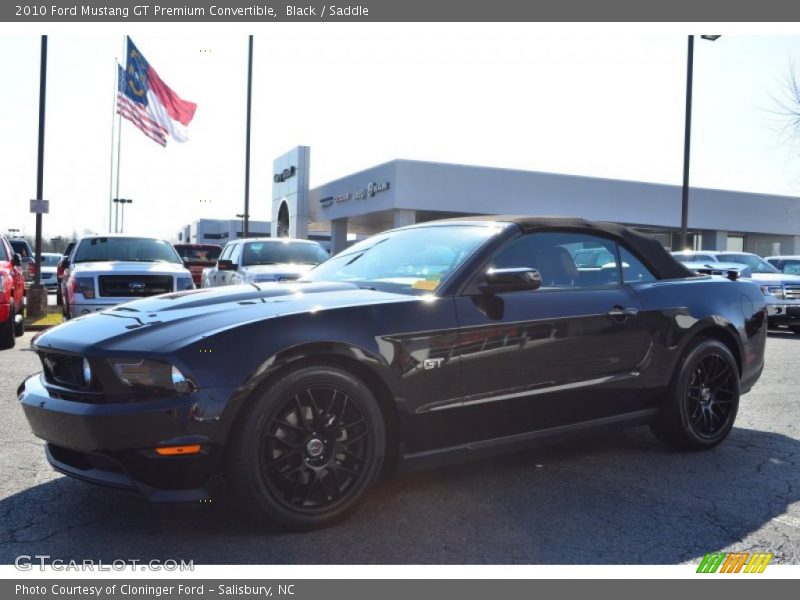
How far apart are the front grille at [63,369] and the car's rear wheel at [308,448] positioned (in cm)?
80

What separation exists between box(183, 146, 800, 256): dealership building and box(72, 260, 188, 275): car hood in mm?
22296

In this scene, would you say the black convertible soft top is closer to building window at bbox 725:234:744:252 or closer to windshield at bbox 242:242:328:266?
windshield at bbox 242:242:328:266

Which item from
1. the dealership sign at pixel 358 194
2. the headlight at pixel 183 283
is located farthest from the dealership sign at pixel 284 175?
the headlight at pixel 183 283

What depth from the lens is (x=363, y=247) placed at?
5070 millimetres

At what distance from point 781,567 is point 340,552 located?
6.05 ft

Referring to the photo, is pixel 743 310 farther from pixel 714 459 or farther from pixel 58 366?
pixel 58 366

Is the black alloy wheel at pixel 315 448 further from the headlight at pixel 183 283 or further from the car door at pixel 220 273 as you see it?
the car door at pixel 220 273

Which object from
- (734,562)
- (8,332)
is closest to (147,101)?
(8,332)

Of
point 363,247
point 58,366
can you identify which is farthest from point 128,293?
point 58,366

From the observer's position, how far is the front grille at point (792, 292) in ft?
50.1

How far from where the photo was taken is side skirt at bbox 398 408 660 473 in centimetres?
370

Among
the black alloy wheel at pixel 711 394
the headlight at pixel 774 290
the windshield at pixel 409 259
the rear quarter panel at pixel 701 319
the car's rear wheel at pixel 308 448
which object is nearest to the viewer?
the car's rear wheel at pixel 308 448

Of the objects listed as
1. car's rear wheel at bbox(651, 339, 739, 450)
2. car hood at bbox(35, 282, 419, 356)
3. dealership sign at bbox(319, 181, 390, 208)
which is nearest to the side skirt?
car's rear wheel at bbox(651, 339, 739, 450)
